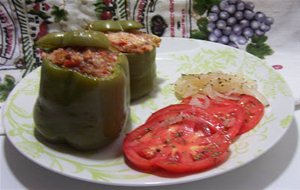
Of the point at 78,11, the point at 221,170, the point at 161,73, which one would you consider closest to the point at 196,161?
the point at 221,170

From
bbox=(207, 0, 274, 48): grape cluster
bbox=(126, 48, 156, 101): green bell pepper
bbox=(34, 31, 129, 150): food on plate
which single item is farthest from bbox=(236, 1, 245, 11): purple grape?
bbox=(34, 31, 129, 150): food on plate

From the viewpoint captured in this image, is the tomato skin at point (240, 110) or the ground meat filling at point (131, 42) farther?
the ground meat filling at point (131, 42)

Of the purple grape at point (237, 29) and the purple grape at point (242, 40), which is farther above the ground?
the purple grape at point (237, 29)

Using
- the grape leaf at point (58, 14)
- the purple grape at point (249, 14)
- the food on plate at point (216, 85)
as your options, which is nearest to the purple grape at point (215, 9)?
the purple grape at point (249, 14)

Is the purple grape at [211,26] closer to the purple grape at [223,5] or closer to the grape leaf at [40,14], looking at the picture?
the purple grape at [223,5]

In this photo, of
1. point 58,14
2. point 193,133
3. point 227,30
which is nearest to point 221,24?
point 227,30

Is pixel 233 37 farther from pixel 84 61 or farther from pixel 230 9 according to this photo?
pixel 84 61

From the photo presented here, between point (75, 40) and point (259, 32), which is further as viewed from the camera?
point (259, 32)
